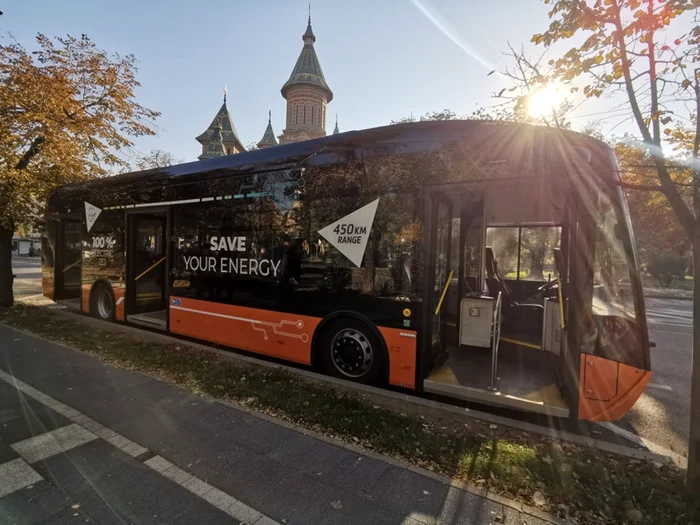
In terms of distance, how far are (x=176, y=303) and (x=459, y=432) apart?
510 centimetres

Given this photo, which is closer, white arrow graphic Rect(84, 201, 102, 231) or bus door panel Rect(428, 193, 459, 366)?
bus door panel Rect(428, 193, 459, 366)

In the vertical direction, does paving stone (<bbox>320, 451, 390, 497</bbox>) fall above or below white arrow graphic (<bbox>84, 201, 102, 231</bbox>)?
below

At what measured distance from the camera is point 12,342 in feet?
20.2

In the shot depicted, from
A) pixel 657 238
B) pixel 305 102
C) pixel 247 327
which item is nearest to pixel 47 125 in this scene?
pixel 247 327

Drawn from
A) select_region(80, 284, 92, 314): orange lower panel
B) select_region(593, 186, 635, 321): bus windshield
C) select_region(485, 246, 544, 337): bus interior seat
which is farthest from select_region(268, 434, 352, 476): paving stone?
select_region(80, 284, 92, 314): orange lower panel

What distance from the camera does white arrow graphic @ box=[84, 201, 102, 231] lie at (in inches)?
309

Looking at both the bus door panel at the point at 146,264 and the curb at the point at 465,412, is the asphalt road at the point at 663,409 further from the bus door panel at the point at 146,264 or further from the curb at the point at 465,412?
the bus door panel at the point at 146,264

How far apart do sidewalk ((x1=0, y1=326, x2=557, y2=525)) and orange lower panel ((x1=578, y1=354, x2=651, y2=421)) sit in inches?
63.4

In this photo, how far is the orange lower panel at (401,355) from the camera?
414 centimetres

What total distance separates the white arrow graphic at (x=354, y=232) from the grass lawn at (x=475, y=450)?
1682mm

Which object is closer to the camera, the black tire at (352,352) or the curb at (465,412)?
the curb at (465,412)

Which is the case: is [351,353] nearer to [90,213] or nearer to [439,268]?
[439,268]

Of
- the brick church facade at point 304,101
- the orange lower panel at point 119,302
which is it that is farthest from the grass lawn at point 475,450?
the brick church facade at point 304,101

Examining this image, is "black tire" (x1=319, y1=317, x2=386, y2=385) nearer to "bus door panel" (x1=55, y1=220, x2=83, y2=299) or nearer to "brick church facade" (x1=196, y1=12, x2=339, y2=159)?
"bus door panel" (x1=55, y1=220, x2=83, y2=299)
